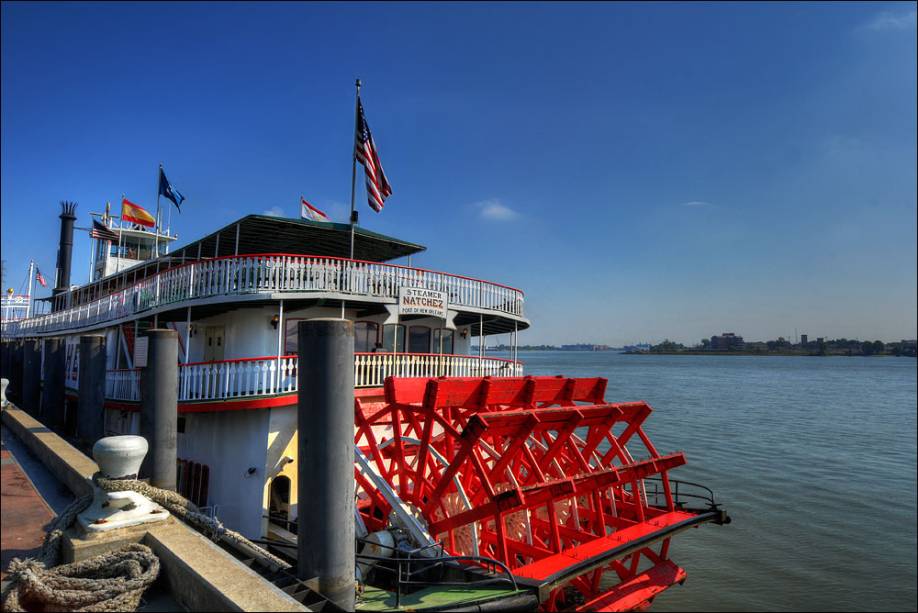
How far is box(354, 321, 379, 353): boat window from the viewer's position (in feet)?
33.6

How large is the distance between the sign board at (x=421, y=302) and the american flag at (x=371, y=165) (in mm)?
2010

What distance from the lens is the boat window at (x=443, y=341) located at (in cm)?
1127

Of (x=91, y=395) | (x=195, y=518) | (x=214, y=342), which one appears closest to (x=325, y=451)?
(x=195, y=518)

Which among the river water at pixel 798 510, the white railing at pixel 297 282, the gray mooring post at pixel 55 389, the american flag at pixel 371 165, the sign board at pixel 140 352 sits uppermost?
the american flag at pixel 371 165

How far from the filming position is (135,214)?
58.2ft

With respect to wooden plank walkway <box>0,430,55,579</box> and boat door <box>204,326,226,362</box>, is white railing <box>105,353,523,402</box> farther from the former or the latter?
wooden plank walkway <box>0,430,55,579</box>

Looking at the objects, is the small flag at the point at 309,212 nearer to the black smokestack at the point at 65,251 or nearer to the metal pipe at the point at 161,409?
the metal pipe at the point at 161,409

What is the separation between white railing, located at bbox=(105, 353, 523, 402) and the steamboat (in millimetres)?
31

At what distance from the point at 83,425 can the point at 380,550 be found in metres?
5.56

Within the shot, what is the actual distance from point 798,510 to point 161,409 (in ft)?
46.4

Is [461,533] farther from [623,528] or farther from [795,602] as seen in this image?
[795,602]

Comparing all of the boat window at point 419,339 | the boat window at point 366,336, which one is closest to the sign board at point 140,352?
the boat window at point 366,336

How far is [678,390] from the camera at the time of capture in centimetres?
4275

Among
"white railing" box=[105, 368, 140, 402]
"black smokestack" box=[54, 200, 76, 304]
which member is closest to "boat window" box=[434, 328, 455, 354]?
"white railing" box=[105, 368, 140, 402]
